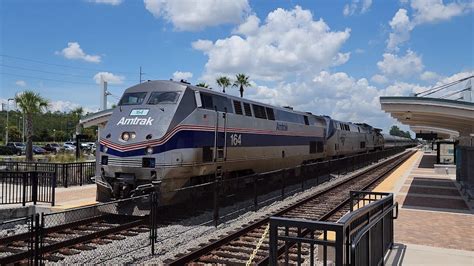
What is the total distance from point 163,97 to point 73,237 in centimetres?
492

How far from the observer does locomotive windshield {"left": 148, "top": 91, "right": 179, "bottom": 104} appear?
42.4 ft

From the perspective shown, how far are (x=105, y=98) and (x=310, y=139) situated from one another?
22911 millimetres

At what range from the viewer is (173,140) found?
12.0m

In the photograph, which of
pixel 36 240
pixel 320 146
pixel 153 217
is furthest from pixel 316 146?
pixel 36 240

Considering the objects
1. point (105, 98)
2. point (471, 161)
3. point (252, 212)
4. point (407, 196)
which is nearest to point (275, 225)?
point (252, 212)

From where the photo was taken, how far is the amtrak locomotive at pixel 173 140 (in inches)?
467

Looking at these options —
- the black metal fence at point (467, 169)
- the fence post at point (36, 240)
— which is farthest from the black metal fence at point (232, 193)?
the black metal fence at point (467, 169)

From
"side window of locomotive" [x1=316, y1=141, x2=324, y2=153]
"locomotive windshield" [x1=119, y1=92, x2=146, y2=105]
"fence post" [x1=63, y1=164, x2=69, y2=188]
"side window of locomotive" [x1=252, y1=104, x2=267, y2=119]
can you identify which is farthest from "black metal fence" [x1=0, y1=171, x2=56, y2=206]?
"side window of locomotive" [x1=316, y1=141, x2=324, y2=153]

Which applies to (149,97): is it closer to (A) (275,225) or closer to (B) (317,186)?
(A) (275,225)

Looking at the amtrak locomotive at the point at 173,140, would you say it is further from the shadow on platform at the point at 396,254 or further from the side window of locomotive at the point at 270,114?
the shadow on platform at the point at 396,254

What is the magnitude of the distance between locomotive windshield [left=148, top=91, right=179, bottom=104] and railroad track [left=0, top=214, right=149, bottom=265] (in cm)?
349

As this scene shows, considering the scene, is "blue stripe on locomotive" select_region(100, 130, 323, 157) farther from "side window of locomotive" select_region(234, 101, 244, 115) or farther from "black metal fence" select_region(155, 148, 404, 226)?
"black metal fence" select_region(155, 148, 404, 226)

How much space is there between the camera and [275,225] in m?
4.73

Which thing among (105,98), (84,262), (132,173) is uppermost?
(105,98)
